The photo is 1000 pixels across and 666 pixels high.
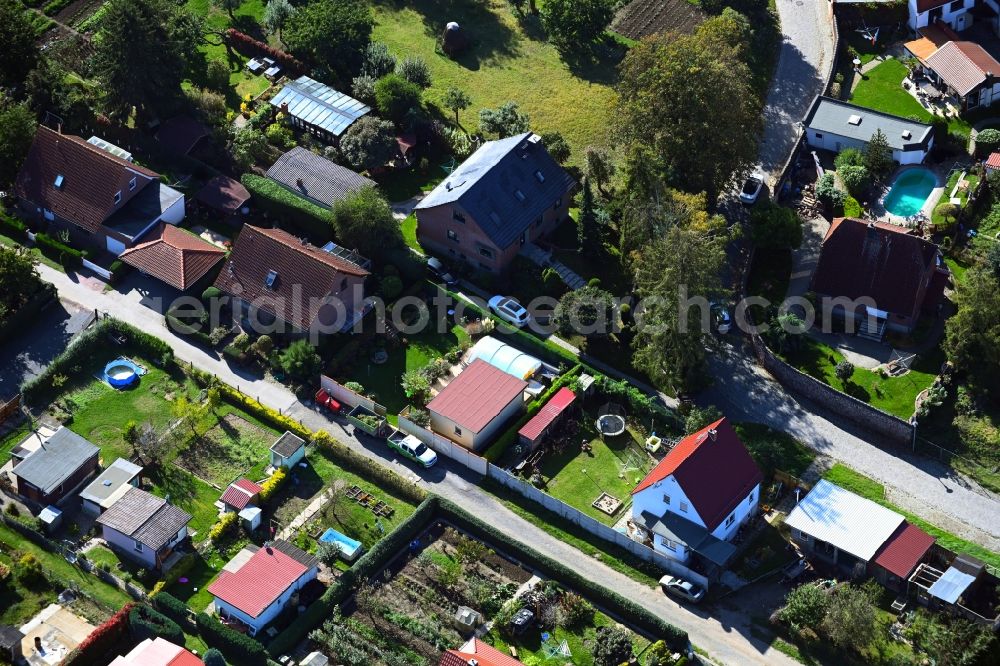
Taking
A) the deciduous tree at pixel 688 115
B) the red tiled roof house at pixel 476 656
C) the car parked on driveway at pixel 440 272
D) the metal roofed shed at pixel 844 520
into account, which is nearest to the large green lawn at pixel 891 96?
the deciduous tree at pixel 688 115

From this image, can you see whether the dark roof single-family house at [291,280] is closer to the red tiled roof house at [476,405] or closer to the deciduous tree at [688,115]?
the red tiled roof house at [476,405]

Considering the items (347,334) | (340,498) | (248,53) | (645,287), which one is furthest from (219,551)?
(248,53)

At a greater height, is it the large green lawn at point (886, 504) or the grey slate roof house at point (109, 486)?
the large green lawn at point (886, 504)

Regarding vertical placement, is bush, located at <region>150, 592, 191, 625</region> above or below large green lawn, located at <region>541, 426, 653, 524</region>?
below

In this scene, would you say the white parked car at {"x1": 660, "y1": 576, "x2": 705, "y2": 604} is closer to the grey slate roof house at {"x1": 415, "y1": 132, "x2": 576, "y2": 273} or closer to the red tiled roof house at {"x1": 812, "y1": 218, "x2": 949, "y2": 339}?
the red tiled roof house at {"x1": 812, "y1": 218, "x2": 949, "y2": 339}

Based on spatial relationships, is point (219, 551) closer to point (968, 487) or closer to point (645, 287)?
point (645, 287)

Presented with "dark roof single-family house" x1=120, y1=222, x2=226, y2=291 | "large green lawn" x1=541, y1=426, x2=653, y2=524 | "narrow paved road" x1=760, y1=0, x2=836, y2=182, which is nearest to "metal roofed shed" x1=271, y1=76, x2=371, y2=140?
"dark roof single-family house" x1=120, y1=222, x2=226, y2=291
